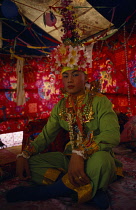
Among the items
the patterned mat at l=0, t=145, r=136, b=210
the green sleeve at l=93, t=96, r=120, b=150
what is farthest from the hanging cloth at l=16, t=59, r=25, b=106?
the green sleeve at l=93, t=96, r=120, b=150

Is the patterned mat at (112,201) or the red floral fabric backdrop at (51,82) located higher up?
the red floral fabric backdrop at (51,82)

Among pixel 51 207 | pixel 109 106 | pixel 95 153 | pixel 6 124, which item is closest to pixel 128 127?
pixel 109 106

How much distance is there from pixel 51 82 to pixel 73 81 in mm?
4762

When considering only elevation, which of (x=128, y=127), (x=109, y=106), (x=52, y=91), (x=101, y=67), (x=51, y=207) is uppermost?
(x=101, y=67)

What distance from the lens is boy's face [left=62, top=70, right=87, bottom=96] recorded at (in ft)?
5.65

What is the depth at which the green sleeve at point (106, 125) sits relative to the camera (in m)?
1.44

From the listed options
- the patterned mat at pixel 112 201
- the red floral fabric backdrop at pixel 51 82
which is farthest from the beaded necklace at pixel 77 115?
the red floral fabric backdrop at pixel 51 82

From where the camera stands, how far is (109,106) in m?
1.63

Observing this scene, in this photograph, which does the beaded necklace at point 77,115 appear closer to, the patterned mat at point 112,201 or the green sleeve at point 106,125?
the green sleeve at point 106,125

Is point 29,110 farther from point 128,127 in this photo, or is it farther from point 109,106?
point 109,106

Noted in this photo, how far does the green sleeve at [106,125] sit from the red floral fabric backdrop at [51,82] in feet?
7.73

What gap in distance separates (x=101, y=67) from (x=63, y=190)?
3825 mm

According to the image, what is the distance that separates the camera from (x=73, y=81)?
1.72m

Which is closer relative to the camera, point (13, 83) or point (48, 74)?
point (13, 83)
